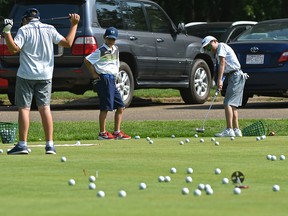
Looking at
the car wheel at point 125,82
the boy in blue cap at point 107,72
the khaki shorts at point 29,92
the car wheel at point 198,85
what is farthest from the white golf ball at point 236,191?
the car wheel at point 198,85

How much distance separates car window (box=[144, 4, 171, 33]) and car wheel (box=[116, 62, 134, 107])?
1634 mm

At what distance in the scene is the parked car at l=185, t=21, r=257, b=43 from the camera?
2654cm

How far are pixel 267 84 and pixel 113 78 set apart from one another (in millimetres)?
5582

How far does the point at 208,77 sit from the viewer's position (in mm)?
24453

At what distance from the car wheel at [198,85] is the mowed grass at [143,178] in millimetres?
8720

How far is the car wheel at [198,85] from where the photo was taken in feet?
78.0

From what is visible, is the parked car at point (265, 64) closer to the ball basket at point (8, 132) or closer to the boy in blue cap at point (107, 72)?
the boy in blue cap at point (107, 72)

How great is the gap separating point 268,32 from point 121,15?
2.90 metres

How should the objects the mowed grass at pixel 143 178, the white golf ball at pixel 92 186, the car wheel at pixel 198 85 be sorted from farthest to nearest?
the car wheel at pixel 198 85, the white golf ball at pixel 92 186, the mowed grass at pixel 143 178

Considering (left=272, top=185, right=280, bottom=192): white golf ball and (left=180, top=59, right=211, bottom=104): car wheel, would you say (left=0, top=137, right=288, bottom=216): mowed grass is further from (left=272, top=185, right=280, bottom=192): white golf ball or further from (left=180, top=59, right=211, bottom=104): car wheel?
(left=180, top=59, right=211, bottom=104): car wheel

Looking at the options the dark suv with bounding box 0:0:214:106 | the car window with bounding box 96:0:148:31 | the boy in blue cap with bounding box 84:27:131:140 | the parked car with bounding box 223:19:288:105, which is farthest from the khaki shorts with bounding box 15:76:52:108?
the parked car with bounding box 223:19:288:105

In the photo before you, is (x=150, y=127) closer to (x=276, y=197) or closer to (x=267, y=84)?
(x=267, y=84)

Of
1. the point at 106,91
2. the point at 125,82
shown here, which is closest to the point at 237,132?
the point at 106,91

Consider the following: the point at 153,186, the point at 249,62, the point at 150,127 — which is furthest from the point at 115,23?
the point at 153,186
